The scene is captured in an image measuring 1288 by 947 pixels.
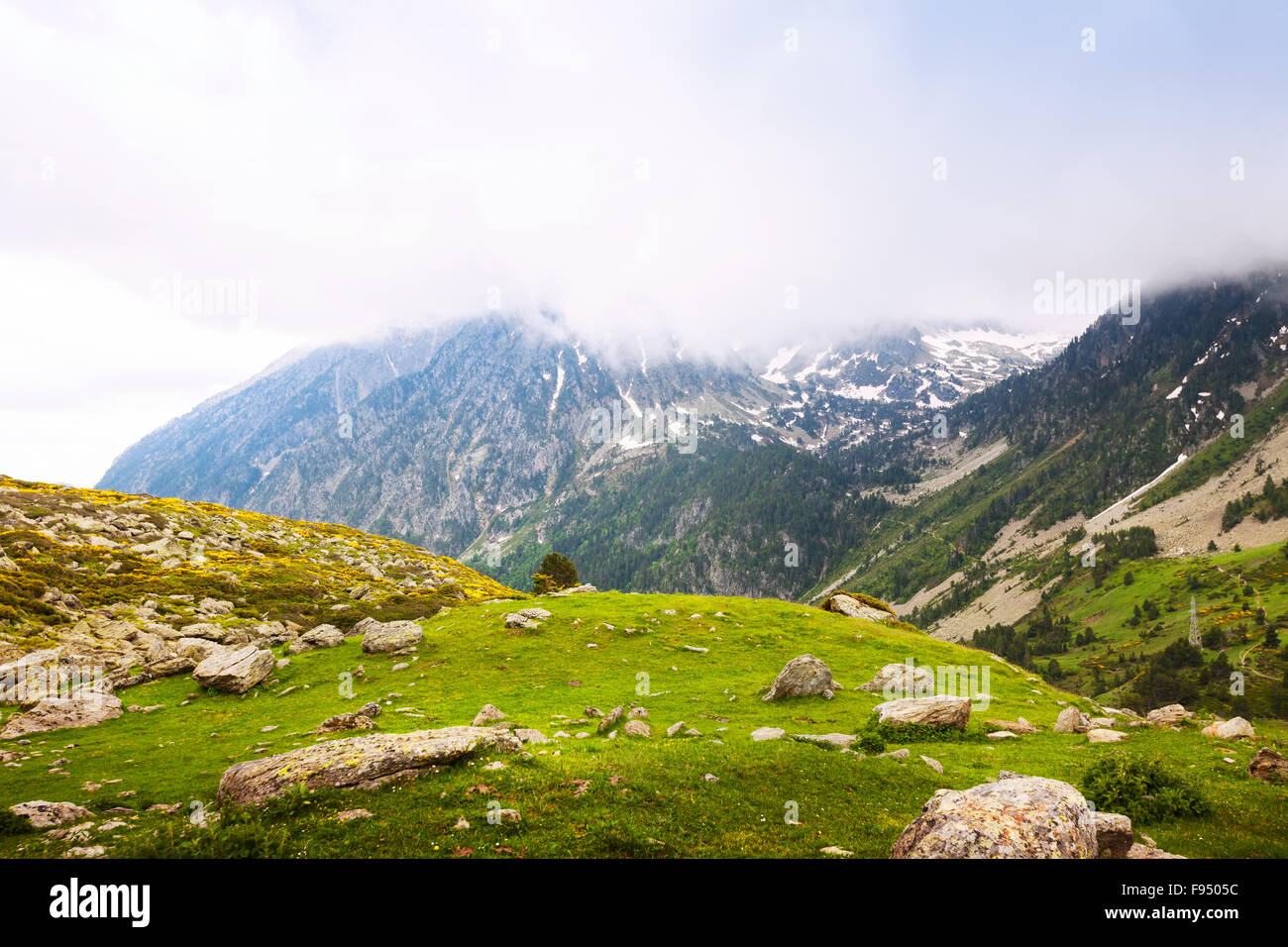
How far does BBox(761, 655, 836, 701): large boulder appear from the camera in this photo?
31922mm

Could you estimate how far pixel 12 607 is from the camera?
34781 mm

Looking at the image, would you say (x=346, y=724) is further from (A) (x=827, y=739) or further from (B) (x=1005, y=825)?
(B) (x=1005, y=825)

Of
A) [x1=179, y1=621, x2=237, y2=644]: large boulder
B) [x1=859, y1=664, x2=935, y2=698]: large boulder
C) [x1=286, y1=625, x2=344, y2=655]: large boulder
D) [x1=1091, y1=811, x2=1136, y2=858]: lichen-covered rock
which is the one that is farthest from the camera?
[x1=286, y1=625, x2=344, y2=655]: large boulder

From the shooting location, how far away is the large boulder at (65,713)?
75.2 ft

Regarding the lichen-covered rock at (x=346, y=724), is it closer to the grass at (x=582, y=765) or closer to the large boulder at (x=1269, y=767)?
the grass at (x=582, y=765)

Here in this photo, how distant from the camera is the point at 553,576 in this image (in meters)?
85.8

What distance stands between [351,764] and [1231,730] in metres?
36.6

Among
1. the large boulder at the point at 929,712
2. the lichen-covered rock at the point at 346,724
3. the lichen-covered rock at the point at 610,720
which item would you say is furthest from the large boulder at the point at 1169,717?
the lichen-covered rock at the point at 346,724

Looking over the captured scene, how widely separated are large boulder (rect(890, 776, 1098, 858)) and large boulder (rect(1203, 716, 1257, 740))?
71.0 ft

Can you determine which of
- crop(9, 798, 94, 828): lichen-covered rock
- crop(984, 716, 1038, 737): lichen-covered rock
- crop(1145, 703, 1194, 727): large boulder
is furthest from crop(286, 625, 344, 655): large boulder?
crop(1145, 703, 1194, 727): large boulder

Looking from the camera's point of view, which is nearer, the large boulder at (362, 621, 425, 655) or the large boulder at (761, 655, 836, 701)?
the large boulder at (761, 655, 836, 701)

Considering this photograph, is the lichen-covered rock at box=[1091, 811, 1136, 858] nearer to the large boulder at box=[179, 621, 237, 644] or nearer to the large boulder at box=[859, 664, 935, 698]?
the large boulder at box=[859, 664, 935, 698]

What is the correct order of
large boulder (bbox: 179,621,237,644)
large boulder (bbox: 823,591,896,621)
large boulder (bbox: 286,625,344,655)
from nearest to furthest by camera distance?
large boulder (bbox: 179,621,237,644) → large boulder (bbox: 286,625,344,655) → large boulder (bbox: 823,591,896,621)

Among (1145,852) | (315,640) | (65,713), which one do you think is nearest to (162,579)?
(315,640)
